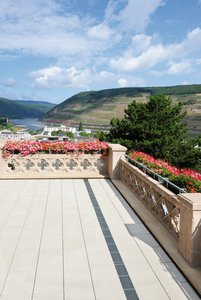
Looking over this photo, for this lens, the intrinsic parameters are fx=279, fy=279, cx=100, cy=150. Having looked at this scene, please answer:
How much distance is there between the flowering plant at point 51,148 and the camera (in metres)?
8.85

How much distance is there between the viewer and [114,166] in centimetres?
887

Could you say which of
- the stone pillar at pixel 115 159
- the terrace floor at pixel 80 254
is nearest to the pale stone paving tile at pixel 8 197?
the terrace floor at pixel 80 254

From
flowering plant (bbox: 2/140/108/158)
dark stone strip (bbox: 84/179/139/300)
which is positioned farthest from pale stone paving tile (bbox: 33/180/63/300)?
flowering plant (bbox: 2/140/108/158)

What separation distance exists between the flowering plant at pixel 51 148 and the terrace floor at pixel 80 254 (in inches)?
104

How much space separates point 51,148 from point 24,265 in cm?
566

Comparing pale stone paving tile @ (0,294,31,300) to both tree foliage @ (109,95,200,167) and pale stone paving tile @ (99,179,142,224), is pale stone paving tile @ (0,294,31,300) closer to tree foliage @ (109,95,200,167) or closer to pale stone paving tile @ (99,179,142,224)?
pale stone paving tile @ (99,179,142,224)

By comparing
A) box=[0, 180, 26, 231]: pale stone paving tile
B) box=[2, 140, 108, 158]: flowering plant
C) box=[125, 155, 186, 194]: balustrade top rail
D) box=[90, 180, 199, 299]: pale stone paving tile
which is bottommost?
box=[0, 180, 26, 231]: pale stone paving tile

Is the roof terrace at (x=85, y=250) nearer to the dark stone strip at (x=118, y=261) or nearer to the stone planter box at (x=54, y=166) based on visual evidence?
the dark stone strip at (x=118, y=261)

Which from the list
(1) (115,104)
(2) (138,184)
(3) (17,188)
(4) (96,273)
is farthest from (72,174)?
(1) (115,104)

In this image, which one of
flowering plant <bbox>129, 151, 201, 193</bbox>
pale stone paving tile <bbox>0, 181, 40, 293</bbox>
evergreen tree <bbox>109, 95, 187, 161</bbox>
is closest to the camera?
pale stone paving tile <bbox>0, 181, 40, 293</bbox>

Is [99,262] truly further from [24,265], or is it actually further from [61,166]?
[61,166]

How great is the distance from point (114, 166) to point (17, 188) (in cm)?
305

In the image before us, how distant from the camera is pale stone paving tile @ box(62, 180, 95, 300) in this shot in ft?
10.1

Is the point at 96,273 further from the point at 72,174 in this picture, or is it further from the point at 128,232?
the point at 72,174
